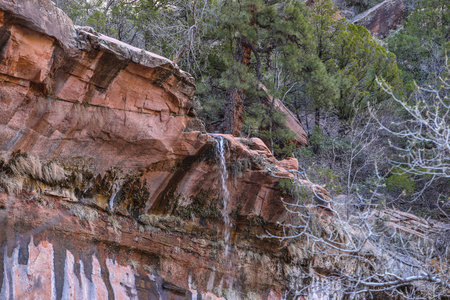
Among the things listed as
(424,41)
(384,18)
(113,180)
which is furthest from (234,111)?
(384,18)

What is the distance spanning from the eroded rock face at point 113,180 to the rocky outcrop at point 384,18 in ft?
67.1

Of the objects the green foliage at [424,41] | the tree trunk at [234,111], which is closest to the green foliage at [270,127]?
the tree trunk at [234,111]

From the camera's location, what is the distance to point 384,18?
1076 inches

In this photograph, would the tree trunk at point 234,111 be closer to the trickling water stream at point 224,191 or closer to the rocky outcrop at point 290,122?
the rocky outcrop at point 290,122

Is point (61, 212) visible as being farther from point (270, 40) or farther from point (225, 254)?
point (270, 40)

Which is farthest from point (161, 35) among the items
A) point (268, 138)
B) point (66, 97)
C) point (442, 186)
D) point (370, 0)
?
point (370, 0)

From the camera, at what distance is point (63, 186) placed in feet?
24.7

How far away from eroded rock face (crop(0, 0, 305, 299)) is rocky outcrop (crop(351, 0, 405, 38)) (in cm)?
2045

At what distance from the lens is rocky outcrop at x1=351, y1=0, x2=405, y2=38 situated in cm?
2716

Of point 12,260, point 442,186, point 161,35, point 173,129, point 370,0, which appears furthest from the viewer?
point 370,0

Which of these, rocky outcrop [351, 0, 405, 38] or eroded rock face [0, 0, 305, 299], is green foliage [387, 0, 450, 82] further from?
eroded rock face [0, 0, 305, 299]

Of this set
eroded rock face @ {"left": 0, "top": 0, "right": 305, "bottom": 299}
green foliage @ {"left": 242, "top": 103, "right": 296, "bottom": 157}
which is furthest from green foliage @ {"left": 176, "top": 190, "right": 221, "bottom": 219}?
green foliage @ {"left": 242, "top": 103, "right": 296, "bottom": 157}

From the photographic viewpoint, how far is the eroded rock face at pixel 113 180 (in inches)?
256

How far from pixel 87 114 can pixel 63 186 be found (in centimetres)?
136
